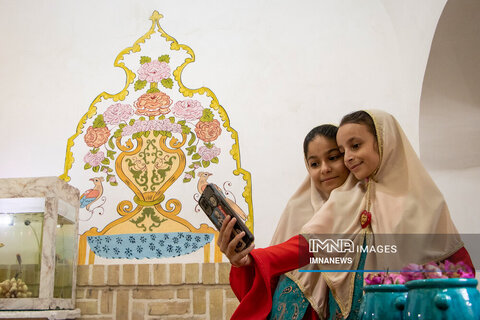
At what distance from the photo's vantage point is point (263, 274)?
1994 mm

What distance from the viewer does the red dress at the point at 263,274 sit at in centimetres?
202

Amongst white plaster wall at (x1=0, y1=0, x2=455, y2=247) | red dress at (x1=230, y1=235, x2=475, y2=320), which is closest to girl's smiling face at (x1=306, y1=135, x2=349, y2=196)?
red dress at (x1=230, y1=235, x2=475, y2=320)

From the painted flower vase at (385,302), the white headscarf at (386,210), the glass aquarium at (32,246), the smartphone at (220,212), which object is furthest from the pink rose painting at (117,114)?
the painted flower vase at (385,302)

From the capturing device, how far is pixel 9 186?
11.3ft

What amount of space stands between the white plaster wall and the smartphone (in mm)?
1793

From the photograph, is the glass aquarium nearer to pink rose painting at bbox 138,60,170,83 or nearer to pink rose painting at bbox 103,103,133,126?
pink rose painting at bbox 103,103,133,126

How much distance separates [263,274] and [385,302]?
77cm

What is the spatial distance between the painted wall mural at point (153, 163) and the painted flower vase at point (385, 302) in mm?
2417

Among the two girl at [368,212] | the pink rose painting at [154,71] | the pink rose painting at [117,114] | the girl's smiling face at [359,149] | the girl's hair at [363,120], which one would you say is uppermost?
the pink rose painting at [154,71]

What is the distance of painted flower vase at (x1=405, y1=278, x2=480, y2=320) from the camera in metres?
1.07

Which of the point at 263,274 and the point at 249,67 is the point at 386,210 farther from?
the point at 249,67

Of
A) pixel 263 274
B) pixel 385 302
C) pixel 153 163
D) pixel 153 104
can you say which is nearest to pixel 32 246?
pixel 153 163

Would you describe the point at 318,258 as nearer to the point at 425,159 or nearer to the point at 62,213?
the point at 425,159

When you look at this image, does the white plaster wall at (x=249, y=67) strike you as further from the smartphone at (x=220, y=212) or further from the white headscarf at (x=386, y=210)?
the smartphone at (x=220, y=212)
